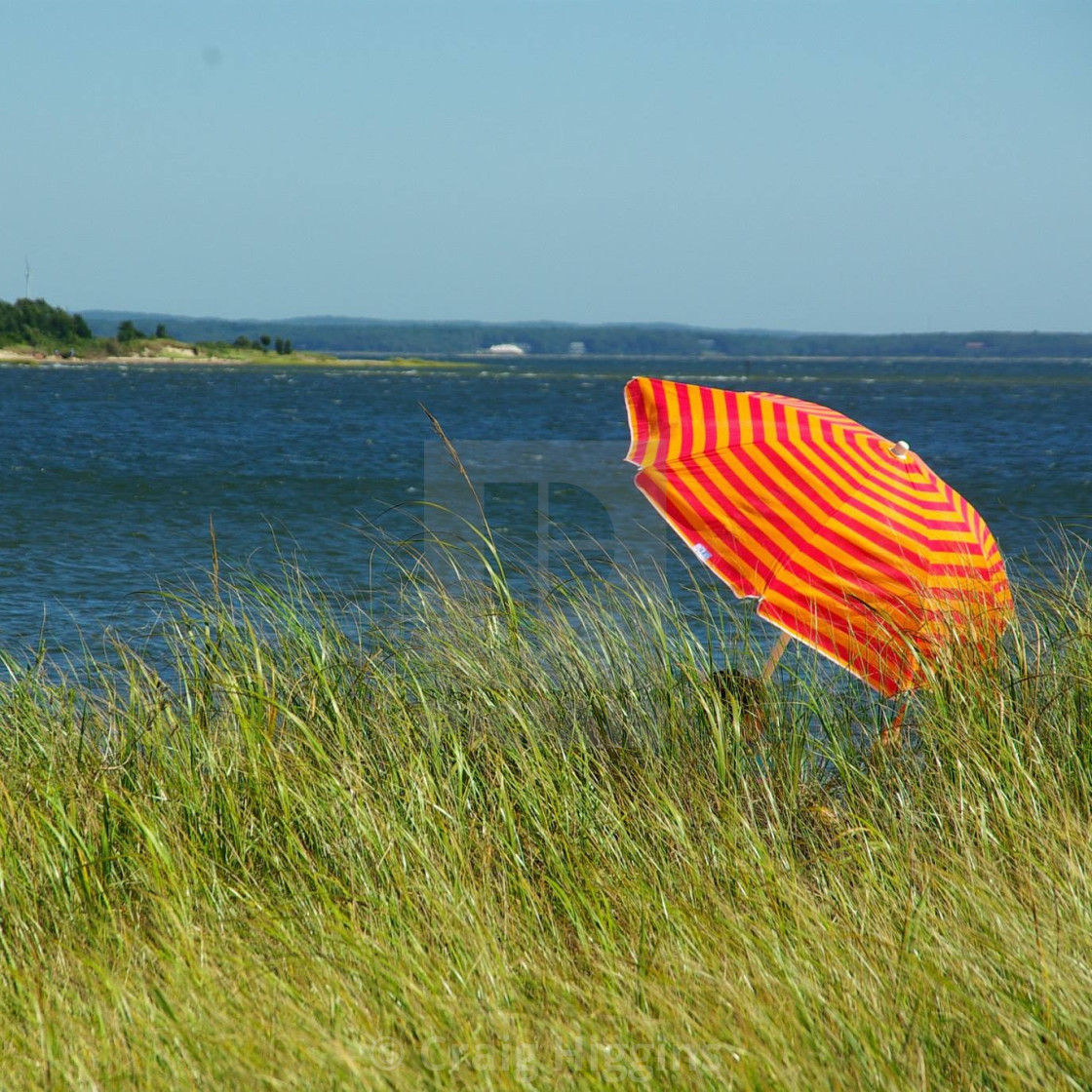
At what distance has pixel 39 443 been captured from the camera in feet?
139

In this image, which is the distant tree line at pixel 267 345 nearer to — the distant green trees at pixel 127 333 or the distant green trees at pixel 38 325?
the distant green trees at pixel 127 333

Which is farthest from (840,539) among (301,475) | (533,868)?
(301,475)

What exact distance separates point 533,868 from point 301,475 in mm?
31976

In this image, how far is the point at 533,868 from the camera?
12.3 ft

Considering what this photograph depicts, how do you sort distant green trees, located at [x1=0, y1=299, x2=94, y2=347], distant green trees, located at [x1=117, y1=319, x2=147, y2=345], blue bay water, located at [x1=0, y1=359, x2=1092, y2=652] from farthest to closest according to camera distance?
distant green trees, located at [x1=117, y1=319, x2=147, y2=345]
distant green trees, located at [x1=0, y1=299, x2=94, y2=347]
blue bay water, located at [x1=0, y1=359, x2=1092, y2=652]

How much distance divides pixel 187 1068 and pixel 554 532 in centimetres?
1819

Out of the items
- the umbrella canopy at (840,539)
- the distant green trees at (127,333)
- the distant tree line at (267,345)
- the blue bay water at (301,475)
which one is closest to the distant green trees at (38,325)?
the distant green trees at (127,333)

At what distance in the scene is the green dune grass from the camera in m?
2.75

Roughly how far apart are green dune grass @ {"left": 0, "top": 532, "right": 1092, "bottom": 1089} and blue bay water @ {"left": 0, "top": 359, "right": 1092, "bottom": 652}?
0.96 m

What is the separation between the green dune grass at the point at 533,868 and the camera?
108 inches

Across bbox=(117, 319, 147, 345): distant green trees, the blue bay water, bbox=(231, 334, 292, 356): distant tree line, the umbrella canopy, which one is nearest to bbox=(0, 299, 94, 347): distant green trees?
bbox=(117, 319, 147, 345): distant green trees

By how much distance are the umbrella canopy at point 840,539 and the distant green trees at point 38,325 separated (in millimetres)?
138314

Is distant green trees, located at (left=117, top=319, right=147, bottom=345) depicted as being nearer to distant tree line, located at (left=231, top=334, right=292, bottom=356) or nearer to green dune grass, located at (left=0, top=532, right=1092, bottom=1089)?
distant tree line, located at (left=231, top=334, right=292, bottom=356)

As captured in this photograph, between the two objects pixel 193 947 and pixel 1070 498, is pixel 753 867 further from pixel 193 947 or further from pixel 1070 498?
pixel 1070 498
